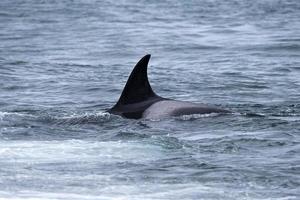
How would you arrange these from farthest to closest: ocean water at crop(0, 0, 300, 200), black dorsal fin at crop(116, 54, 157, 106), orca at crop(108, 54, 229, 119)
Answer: black dorsal fin at crop(116, 54, 157, 106)
orca at crop(108, 54, 229, 119)
ocean water at crop(0, 0, 300, 200)

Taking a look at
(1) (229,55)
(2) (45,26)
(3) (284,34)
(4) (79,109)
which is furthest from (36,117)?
(2) (45,26)

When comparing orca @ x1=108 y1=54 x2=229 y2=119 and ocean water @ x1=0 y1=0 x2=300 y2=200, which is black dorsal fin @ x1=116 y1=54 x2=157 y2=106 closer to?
orca @ x1=108 y1=54 x2=229 y2=119

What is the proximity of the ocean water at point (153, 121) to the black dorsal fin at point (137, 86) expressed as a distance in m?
0.43

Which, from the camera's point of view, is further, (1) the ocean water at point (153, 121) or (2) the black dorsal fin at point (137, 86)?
(2) the black dorsal fin at point (137, 86)

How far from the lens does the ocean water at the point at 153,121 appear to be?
11523mm

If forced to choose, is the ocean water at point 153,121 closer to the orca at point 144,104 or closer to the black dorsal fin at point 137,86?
the orca at point 144,104

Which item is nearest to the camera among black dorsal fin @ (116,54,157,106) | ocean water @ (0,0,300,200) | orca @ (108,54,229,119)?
ocean water @ (0,0,300,200)

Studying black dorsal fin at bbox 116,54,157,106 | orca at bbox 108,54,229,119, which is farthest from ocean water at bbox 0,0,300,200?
black dorsal fin at bbox 116,54,157,106

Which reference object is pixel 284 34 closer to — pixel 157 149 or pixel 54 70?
pixel 54 70

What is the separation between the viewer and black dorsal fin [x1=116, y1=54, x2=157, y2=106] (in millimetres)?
15750

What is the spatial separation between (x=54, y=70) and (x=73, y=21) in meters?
15.9

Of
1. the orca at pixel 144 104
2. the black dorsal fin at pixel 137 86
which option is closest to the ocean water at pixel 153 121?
the orca at pixel 144 104

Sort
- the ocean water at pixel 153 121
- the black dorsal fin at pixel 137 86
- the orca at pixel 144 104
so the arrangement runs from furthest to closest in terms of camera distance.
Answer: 1. the black dorsal fin at pixel 137 86
2. the orca at pixel 144 104
3. the ocean water at pixel 153 121

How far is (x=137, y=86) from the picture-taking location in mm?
15781
